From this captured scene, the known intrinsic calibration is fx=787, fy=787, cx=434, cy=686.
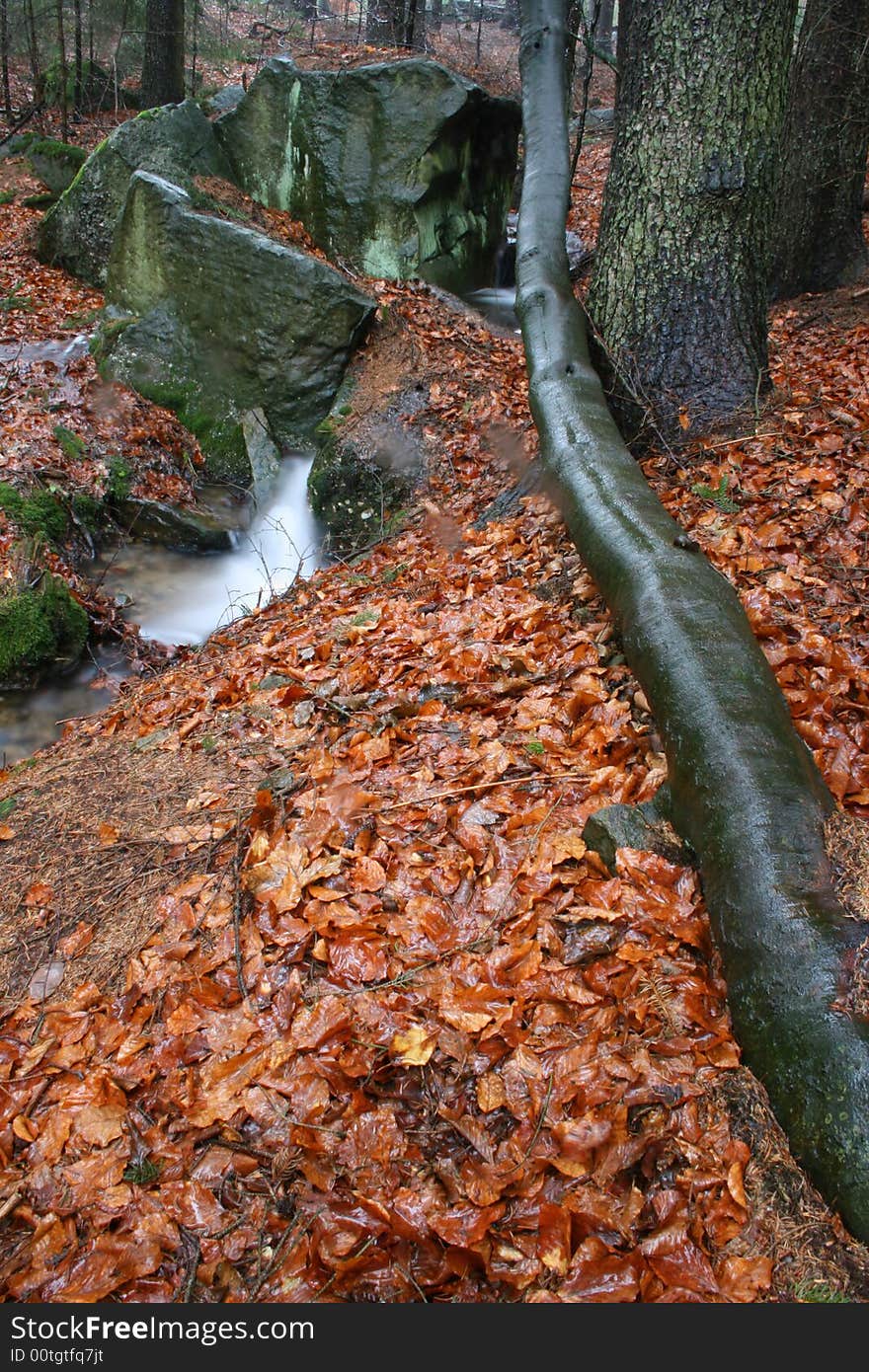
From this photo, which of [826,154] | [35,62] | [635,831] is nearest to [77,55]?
[35,62]

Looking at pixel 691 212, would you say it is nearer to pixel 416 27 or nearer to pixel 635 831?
pixel 635 831

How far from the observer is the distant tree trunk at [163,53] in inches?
489

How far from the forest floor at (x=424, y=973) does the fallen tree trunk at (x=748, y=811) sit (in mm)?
108

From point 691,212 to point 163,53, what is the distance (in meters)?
12.8

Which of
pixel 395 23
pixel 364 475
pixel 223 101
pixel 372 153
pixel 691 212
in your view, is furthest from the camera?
pixel 395 23

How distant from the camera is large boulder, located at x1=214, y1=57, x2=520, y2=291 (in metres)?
9.34

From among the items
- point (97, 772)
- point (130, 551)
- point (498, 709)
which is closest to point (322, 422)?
point (130, 551)

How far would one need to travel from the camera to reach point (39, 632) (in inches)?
245

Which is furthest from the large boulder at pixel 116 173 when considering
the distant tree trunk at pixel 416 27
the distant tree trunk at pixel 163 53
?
the distant tree trunk at pixel 416 27

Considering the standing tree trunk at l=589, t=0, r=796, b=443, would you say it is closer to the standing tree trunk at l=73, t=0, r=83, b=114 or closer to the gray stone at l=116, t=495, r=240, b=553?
the gray stone at l=116, t=495, r=240, b=553

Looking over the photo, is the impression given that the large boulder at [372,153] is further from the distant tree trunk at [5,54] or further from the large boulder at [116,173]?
the distant tree trunk at [5,54]

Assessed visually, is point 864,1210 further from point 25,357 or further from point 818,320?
point 25,357

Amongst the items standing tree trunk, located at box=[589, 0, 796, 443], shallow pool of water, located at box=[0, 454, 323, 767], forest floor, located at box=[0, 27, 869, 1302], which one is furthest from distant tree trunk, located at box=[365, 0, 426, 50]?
forest floor, located at box=[0, 27, 869, 1302]

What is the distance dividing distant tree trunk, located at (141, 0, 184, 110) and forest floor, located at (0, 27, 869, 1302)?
12890 mm
